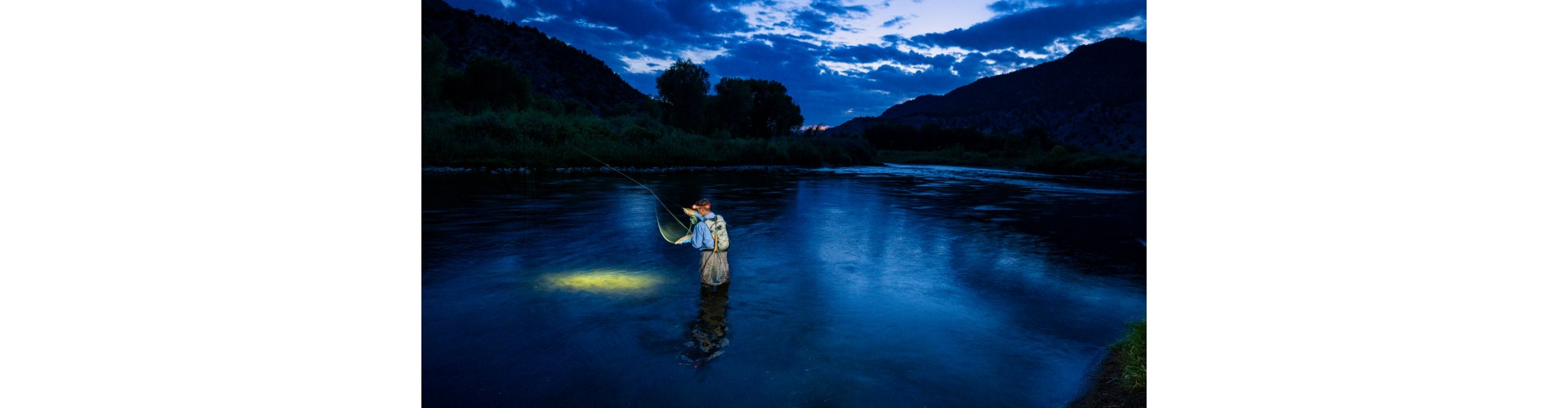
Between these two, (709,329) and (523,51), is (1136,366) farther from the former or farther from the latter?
(523,51)

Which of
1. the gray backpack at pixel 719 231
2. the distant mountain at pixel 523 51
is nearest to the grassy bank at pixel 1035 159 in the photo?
the distant mountain at pixel 523 51

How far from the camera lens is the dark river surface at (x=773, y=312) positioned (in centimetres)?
493

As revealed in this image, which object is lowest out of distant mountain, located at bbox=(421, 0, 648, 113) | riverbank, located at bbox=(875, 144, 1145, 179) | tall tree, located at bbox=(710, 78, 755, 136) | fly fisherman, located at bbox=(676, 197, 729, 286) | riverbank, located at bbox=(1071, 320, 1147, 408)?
riverbank, located at bbox=(1071, 320, 1147, 408)

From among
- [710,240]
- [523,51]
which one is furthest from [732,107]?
[710,240]

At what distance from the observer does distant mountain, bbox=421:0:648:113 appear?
89.8 m

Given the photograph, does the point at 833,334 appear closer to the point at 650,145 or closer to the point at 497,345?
the point at 497,345

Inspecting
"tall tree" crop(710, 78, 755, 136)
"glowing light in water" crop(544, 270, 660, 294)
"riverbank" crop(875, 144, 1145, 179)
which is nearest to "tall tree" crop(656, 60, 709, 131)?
"tall tree" crop(710, 78, 755, 136)

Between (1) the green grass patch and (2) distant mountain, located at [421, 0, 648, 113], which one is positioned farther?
(2) distant mountain, located at [421, 0, 648, 113]

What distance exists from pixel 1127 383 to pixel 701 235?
14.3 ft

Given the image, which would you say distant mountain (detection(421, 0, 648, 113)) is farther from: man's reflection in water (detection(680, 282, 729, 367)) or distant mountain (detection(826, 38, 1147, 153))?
man's reflection in water (detection(680, 282, 729, 367))

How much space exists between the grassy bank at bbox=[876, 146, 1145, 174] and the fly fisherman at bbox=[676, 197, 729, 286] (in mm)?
45277

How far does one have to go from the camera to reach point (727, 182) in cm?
3164

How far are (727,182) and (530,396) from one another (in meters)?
27.1

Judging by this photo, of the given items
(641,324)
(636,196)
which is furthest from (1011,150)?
(641,324)
